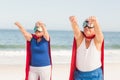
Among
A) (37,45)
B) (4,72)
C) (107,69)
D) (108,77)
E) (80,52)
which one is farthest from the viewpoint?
(107,69)

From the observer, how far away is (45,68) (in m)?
7.64

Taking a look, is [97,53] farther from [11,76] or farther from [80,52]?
[11,76]

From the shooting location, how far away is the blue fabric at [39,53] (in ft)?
24.8

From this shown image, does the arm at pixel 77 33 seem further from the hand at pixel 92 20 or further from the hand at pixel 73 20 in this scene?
the hand at pixel 92 20

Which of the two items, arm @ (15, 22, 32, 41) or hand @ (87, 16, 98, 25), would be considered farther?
arm @ (15, 22, 32, 41)

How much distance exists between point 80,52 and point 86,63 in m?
0.19

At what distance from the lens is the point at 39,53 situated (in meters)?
7.58

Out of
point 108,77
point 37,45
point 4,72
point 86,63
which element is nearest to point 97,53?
point 86,63

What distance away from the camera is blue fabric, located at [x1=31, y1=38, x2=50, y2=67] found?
24.8 ft

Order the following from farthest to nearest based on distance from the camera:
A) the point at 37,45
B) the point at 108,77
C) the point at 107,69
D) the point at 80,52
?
the point at 107,69
the point at 108,77
the point at 37,45
the point at 80,52

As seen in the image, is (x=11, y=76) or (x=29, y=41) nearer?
(x=29, y=41)

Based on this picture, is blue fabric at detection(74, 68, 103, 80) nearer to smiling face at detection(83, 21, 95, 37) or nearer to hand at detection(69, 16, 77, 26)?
smiling face at detection(83, 21, 95, 37)

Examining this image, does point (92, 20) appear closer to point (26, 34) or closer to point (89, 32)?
point (89, 32)

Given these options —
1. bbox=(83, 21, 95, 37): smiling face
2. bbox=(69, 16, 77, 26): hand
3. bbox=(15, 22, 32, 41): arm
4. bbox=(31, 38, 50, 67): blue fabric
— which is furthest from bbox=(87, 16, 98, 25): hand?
bbox=(15, 22, 32, 41): arm
